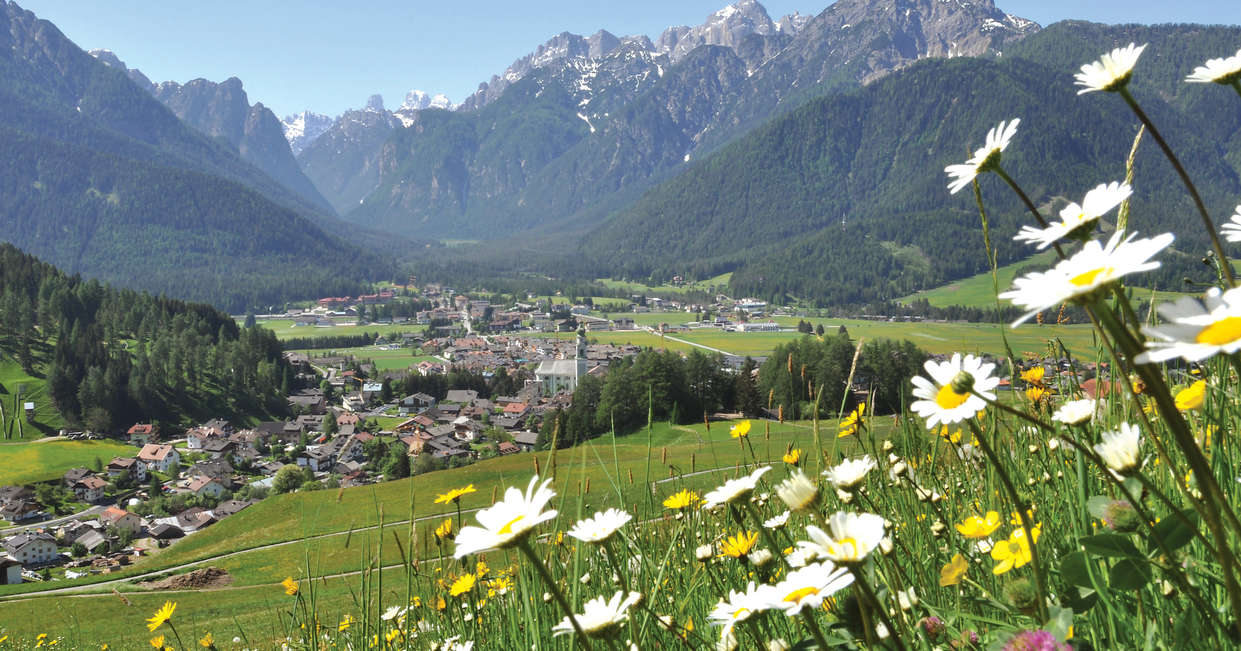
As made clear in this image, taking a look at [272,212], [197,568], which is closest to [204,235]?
[272,212]

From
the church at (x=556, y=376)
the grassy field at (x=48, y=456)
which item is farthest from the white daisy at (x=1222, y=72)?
the church at (x=556, y=376)

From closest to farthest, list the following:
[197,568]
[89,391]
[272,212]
Answer: [197,568] < [89,391] < [272,212]

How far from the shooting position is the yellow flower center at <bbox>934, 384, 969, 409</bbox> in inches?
34.9

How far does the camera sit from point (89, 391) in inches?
2421

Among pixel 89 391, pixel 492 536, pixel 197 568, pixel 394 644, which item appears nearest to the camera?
pixel 492 536

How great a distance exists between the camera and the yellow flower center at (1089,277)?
0.46 metres

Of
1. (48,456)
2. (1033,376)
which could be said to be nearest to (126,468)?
(48,456)

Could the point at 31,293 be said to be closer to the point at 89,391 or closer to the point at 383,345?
the point at 89,391

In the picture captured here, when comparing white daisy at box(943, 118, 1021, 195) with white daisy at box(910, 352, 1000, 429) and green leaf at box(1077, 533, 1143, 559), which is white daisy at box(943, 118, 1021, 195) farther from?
green leaf at box(1077, 533, 1143, 559)

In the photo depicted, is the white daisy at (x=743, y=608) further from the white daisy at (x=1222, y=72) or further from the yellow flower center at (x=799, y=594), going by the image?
the white daisy at (x=1222, y=72)

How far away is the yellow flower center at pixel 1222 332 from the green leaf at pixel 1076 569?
1.53 feet

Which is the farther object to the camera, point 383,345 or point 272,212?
point 272,212

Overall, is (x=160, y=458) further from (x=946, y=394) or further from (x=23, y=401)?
(x=946, y=394)

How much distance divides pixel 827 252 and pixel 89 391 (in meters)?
127
